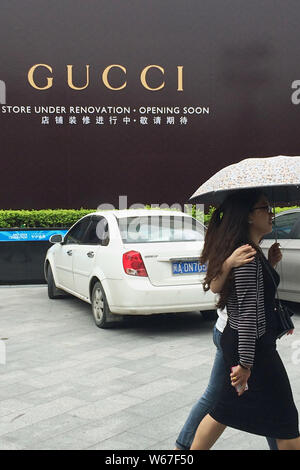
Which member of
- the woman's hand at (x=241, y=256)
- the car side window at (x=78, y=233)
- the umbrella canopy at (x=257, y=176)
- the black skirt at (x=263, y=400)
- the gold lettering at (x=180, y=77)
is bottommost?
the black skirt at (x=263, y=400)

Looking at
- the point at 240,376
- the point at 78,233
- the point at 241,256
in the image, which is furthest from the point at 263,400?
the point at 78,233

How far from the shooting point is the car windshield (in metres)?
7.12

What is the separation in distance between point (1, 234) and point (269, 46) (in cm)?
756

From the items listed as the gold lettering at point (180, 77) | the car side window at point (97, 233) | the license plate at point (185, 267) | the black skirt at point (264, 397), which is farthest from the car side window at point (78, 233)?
the gold lettering at point (180, 77)

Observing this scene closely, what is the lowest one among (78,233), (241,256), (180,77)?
(78,233)

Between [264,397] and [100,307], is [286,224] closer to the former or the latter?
[100,307]

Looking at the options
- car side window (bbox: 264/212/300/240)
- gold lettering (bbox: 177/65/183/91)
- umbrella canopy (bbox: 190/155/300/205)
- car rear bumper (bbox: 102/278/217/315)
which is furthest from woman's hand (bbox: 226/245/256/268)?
gold lettering (bbox: 177/65/183/91)

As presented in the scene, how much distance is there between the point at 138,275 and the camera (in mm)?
6742

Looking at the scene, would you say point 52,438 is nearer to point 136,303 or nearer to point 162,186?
point 136,303

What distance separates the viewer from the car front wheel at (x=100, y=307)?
710cm

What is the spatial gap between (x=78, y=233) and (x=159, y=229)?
64.5 inches

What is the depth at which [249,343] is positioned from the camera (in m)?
2.71

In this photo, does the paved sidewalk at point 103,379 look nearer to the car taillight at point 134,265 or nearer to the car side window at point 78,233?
the car taillight at point 134,265

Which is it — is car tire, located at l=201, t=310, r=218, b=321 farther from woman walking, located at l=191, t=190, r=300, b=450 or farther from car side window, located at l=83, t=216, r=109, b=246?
woman walking, located at l=191, t=190, r=300, b=450
